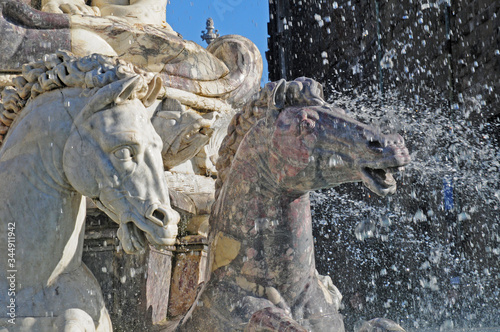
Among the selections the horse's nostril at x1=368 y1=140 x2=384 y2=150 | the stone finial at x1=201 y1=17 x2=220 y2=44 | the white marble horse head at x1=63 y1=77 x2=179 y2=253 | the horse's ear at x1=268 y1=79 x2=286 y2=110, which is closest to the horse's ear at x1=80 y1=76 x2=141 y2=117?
the white marble horse head at x1=63 y1=77 x2=179 y2=253

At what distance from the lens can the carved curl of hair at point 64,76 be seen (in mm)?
1569

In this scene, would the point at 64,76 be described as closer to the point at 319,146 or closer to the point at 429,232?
the point at 319,146

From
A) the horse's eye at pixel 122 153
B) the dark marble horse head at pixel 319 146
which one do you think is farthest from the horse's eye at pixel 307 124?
the horse's eye at pixel 122 153

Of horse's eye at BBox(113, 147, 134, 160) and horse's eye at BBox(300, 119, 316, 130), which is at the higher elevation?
horse's eye at BBox(300, 119, 316, 130)

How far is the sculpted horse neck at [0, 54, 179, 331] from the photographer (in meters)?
1.49

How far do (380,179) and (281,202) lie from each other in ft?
1.00

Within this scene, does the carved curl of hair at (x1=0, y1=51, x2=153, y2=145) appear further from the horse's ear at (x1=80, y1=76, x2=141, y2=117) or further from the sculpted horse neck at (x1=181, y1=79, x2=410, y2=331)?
the sculpted horse neck at (x1=181, y1=79, x2=410, y2=331)

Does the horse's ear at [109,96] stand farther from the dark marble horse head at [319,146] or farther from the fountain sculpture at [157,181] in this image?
the dark marble horse head at [319,146]

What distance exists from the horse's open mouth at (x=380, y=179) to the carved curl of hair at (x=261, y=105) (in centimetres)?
27

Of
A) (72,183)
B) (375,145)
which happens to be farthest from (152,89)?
(375,145)

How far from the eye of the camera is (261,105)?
6.36ft

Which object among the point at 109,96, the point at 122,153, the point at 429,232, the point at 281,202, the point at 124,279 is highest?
the point at 109,96

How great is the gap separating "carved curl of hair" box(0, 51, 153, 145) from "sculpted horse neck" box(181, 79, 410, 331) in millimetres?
414

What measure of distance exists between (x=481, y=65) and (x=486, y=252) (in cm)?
225
